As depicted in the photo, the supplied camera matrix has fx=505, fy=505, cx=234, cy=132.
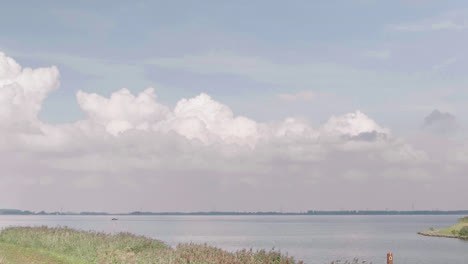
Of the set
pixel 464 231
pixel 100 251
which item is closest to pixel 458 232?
pixel 464 231

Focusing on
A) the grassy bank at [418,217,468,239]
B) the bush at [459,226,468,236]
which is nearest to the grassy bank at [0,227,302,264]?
the bush at [459,226,468,236]

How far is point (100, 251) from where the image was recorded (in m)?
38.2

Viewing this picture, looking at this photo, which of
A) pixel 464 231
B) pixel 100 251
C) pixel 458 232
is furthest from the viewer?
pixel 458 232

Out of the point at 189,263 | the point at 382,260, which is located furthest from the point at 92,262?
the point at 382,260

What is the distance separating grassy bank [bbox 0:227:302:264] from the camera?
3569cm

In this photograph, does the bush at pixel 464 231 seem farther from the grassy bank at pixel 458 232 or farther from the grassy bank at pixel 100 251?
the grassy bank at pixel 100 251

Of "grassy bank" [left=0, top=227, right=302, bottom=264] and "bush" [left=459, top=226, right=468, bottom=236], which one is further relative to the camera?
"bush" [left=459, top=226, right=468, bottom=236]

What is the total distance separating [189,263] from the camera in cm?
3581

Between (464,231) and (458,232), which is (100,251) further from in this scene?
(458,232)

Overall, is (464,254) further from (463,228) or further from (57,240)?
(57,240)

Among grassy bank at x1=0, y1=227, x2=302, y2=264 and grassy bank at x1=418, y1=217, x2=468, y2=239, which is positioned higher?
grassy bank at x1=0, y1=227, x2=302, y2=264

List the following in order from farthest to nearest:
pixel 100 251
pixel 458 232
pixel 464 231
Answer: pixel 458 232 → pixel 464 231 → pixel 100 251

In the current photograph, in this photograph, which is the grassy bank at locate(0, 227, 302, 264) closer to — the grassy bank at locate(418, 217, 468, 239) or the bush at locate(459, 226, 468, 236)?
the bush at locate(459, 226, 468, 236)

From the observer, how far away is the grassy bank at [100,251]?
35.7 metres
